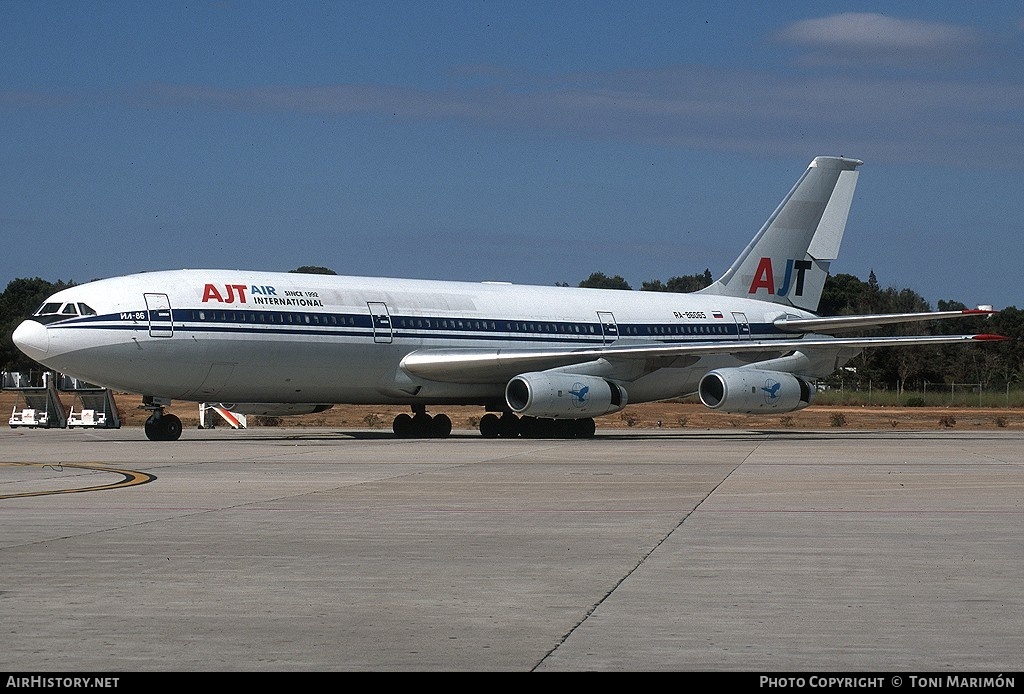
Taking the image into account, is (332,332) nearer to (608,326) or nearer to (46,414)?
(608,326)

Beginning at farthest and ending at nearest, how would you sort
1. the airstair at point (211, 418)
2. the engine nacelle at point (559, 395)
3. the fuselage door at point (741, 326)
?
the airstair at point (211, 418), the fuselage door at point (741, 326), the engine nacelle at point (559, 395)

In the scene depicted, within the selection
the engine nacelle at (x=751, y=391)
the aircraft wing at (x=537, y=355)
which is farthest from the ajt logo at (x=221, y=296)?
the engine nacelle at (x=751, y=391)

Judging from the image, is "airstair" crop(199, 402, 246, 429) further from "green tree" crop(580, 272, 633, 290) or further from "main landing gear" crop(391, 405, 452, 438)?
"green tree" crop(580, 272, 633, 290)

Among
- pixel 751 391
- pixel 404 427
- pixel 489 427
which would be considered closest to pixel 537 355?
pixel 489 427

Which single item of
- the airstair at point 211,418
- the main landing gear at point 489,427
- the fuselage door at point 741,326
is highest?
the fuselage door at point 741,326

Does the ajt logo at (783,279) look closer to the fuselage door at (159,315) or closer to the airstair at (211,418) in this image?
Answer: the airstair at (211,418)

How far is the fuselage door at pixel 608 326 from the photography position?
127ft

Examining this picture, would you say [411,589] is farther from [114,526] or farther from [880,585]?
[114,526]

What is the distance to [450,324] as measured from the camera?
35.6 metres

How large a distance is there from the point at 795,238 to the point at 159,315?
21.8 m

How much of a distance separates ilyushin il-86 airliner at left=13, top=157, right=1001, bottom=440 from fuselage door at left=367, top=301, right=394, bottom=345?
0.13 feet

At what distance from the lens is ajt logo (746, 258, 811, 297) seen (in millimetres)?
43375

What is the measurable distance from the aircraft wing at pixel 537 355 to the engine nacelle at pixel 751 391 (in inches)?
30.6
